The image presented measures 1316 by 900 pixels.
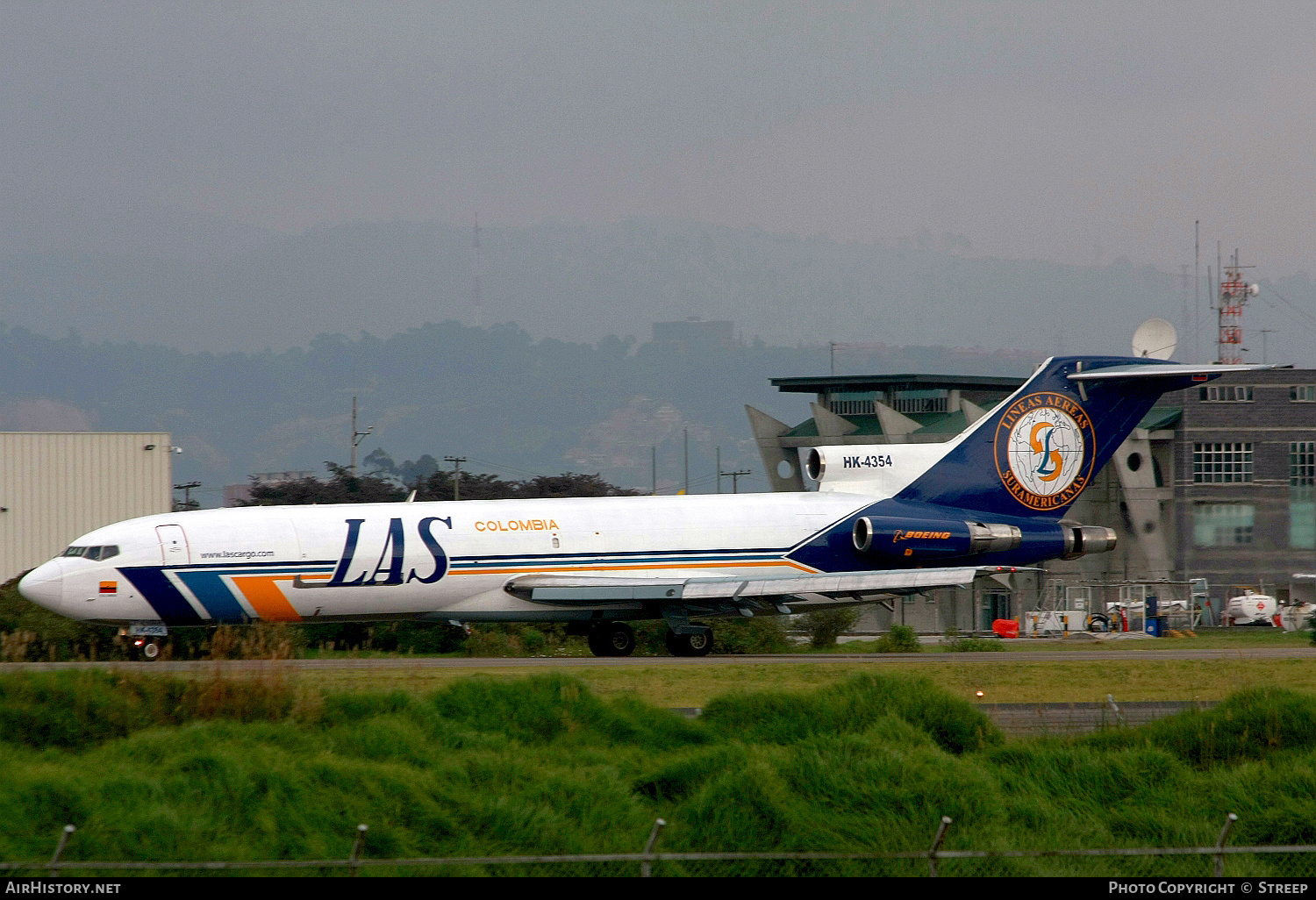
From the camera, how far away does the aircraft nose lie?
2981cm

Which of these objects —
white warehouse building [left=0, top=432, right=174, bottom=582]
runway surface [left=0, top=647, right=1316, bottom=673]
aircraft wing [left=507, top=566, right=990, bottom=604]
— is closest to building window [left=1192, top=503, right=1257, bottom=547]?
runway surface [left=0, top=647, right=1316, bottom=673]

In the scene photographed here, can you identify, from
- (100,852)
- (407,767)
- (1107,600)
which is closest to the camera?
(100,852)

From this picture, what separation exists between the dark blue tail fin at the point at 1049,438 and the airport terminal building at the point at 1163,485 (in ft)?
16.2

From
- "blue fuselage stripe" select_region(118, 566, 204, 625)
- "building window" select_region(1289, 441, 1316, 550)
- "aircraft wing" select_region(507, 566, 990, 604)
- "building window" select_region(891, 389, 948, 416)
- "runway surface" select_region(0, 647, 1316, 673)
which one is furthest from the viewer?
"building window" select_region(891, 389, 948, 416)

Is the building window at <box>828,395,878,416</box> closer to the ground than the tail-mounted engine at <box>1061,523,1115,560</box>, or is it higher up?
higher up

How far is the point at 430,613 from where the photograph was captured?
32219 mm

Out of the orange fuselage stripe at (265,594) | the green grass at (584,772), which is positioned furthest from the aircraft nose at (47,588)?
the green grass at (584,772)

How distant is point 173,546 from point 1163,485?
44.3 metres

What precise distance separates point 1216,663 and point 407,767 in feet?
62.6

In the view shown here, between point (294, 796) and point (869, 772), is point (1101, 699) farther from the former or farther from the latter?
point (294, 796)

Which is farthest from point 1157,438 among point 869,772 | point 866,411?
point 869,772

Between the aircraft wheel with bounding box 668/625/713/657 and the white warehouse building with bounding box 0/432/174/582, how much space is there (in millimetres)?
Answer: 18300

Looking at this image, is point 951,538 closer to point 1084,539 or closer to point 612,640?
point 1084,539

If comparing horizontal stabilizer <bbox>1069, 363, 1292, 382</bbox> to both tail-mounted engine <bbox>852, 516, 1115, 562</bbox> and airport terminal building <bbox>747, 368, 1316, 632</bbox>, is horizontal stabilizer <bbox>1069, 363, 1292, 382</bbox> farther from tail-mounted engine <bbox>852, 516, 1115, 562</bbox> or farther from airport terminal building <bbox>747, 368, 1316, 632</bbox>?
airport terminal building <bbox>747, 368, 1316, 632</bbox>
